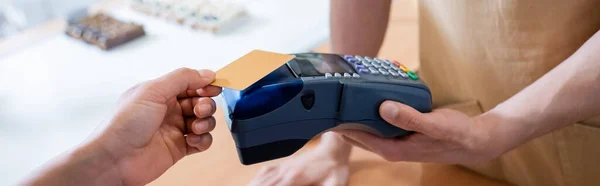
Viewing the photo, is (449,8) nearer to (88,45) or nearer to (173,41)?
(173,41)

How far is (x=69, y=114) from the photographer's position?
2.56 feet

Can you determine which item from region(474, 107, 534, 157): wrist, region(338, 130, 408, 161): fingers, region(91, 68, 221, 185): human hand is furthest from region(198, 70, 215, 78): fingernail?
region(474, 107, 534, 157): wrist

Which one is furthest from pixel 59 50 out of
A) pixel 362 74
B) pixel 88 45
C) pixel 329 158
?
pixel 362 74

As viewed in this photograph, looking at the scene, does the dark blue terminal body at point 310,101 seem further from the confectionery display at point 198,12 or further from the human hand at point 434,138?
the confectionery display at point 198,12

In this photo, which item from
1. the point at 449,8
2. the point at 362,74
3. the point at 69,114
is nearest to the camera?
the point at 362,74

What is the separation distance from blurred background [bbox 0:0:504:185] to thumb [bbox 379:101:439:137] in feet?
0.46

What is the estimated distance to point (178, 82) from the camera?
0.48m

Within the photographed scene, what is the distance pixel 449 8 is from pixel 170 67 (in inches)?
17.4

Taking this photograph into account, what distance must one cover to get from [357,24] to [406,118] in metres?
0.23

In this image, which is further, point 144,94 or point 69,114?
point 69,114

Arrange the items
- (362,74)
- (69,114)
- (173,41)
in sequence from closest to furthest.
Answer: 1. (362,74)
2. (69,114)
3. (173,41)

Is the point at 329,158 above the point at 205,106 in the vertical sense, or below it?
below

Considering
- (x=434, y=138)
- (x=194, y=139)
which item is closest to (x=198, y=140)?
(x=194, y=139)

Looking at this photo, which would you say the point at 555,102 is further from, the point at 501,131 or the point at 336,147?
the point at 336,147
